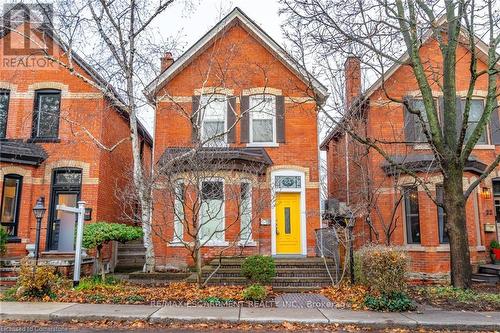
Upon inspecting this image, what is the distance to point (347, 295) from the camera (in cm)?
1040

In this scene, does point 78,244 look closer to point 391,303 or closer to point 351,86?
point 391,303

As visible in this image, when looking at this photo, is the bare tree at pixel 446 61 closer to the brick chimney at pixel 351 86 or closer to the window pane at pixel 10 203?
the brick chimney at pixel 351 86

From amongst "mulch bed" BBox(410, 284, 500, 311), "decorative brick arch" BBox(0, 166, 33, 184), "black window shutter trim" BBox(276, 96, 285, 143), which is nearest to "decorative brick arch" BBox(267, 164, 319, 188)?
"black window shutter trim" BBox(276, 96, 285, 143)

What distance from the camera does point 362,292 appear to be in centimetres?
1046

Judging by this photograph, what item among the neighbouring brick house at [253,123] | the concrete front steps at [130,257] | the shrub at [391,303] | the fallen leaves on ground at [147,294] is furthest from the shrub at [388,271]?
the concrete front steps at [130,257]

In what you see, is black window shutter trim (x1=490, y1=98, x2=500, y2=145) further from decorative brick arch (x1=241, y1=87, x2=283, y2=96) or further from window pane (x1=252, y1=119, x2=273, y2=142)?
window pane (x1=252, y1=119, x2=273, y2=142)

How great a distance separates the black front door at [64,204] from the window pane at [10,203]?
1183 millimetres

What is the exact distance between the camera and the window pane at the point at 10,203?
14336 mm

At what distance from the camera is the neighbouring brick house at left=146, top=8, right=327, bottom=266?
48.4ft

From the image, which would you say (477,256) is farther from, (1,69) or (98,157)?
(1,69)

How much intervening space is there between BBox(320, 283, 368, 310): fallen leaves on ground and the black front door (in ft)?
32.2

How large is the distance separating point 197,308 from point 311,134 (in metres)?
9.03

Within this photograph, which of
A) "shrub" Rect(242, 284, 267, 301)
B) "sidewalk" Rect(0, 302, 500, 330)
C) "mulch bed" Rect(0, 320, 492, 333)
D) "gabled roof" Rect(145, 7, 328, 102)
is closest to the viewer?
"mulch bed" Rect(0, 320, 492, 333)

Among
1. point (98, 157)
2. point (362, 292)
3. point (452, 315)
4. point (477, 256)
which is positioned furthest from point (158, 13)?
point (477, 256)
